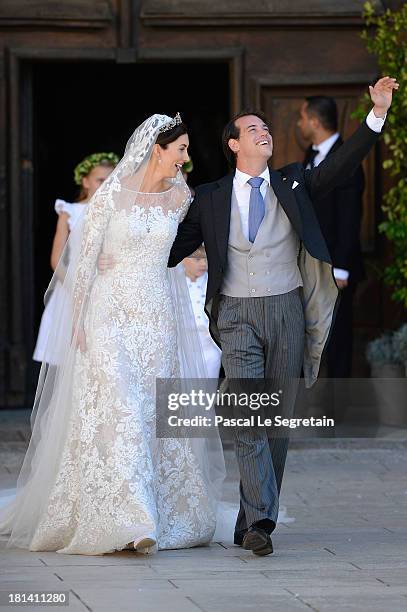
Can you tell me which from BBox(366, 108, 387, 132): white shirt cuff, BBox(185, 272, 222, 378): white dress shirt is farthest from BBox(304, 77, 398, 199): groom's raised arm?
BBox(185, 272, 222, 378): white dress shirt

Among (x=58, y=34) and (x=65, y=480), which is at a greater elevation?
(x=58, y=34)

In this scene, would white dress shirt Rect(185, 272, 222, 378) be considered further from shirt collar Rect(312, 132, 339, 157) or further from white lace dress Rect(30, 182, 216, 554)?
white lace dress Rect(30, 182, 216, 554)

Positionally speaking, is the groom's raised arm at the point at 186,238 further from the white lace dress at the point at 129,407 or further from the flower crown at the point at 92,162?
the flower crown at the point at 92,162

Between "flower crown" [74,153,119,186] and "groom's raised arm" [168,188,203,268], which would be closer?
"groom's raised arm" [168,188,203,268]

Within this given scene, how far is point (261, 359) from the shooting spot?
6.60 meters

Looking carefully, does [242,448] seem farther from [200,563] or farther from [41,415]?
[41,415]

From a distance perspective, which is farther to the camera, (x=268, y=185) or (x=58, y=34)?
(x=58, y=34)

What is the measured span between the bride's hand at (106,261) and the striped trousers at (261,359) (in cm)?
56

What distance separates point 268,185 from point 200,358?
3.25 ft

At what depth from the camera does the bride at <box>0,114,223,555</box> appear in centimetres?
661

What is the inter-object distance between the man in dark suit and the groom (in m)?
2.97

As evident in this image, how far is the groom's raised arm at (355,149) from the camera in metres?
6.26

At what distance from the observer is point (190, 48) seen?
34.0ft

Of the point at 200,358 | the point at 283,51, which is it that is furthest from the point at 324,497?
the point at 283,51
